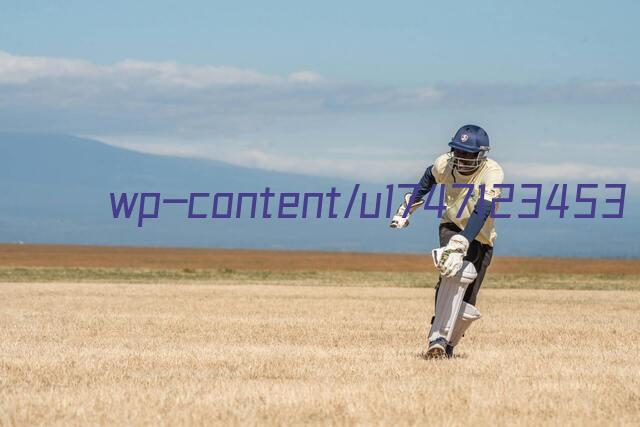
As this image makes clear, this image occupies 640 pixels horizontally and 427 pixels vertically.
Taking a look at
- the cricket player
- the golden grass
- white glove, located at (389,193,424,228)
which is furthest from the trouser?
the golden grass

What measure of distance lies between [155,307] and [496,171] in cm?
1329

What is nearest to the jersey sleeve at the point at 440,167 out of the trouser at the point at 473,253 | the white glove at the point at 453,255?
the trouser at the point at 473,253

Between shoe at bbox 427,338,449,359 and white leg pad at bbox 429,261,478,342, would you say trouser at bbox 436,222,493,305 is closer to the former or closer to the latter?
white leg pad at bbox 429,261,478,342

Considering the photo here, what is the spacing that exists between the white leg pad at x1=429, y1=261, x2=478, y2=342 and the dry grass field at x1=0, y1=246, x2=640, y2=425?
0.37 meters

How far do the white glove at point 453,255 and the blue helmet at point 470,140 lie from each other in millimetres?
872

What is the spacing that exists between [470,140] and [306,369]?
8.97ft

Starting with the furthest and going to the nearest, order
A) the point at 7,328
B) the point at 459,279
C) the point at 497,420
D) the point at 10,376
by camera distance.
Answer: the point at 7,328
the point at 459,279
the point at 10,376
the point at 497,420

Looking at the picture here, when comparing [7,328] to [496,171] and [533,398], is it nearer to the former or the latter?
[496,171]

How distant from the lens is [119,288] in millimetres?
34469

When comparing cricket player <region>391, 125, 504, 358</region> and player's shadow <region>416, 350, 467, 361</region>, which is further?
player's shadow <region>416, 350, 467, 361</region>

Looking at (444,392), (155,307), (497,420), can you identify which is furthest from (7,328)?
(497,420)

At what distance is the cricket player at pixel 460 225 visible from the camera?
12.1m

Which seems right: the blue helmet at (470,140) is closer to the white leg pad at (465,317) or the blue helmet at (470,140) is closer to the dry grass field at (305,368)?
the white leg pad at (465,317)

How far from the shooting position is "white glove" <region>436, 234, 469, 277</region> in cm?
1194
